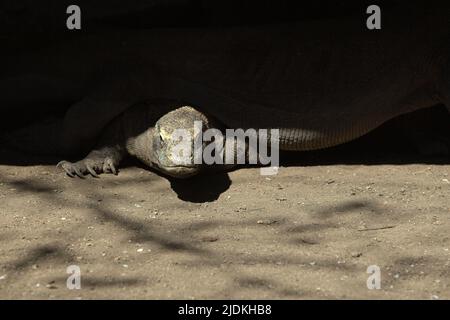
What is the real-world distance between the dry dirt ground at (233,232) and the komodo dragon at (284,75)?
35cm

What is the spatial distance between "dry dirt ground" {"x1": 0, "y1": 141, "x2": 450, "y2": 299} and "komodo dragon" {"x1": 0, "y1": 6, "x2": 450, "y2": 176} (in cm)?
35

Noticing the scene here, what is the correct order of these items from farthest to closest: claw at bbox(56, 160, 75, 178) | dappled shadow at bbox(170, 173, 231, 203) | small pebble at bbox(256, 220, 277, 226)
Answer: claw at bbox(56, 160, 75, 178), dappled shadow at bbox(170, 173, 231, 203), small pebble at bbox(256, 220, 277, 226)

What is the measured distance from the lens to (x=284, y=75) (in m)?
5.74

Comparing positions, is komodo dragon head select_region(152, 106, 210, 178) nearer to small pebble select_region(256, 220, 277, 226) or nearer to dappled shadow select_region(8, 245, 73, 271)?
small pebble select_region(256, 220, 277, 226)

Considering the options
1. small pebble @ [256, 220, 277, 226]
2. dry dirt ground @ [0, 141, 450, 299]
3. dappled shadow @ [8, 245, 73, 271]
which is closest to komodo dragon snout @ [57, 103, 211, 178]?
dry dirt ground @ [0, 141, 450, 299]

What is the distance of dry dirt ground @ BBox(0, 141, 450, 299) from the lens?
12.8ft

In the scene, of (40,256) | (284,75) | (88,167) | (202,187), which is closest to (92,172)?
(88,167)

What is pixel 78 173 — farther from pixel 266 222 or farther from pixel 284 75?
pixel 284 75

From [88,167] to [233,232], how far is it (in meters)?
1.40

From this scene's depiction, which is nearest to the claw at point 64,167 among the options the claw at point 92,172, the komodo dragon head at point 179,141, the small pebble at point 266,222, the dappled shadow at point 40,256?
the claw at point 92,172

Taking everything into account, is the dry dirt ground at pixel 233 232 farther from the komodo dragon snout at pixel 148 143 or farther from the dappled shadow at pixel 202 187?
the komodo dragon snout at pixel 148 143

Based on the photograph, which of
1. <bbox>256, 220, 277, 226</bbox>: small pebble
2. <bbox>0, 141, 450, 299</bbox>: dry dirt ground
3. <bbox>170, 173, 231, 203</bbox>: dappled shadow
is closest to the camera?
<bbox>0, 141, 450, 299</bbox>: dry dirt ground

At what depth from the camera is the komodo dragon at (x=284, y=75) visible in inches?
220

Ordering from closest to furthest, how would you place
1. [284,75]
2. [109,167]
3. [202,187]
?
[202,187] → [109,167] → [284,75]
